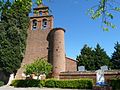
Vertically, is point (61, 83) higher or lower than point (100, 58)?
lower

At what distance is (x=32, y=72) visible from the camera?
35.2m

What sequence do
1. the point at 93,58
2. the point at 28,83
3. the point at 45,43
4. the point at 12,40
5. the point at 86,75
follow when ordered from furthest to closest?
the point at 93,58, the point at 45,43, the point at 12,40, the point at 86,75, the point at 28,83

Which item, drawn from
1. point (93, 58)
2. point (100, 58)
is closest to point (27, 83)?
point (93, 58)

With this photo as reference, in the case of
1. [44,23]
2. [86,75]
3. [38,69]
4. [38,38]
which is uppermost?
[44,23]

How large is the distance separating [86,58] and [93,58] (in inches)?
64.2

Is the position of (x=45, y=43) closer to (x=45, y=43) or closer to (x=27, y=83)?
(x=45, y=43)

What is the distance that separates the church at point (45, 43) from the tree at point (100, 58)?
1795 cm

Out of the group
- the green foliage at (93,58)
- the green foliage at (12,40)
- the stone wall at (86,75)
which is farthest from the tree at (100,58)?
the green foliage at (12,40)

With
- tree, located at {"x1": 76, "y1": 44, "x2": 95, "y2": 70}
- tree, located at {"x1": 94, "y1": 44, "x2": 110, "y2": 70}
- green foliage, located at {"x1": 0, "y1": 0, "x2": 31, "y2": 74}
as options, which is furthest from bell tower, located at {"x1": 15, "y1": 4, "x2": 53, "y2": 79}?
tree, located at {"x1": 94, "y1": 44, "x2": 110, "y2": 70}

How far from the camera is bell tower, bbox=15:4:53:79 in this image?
41.3 m

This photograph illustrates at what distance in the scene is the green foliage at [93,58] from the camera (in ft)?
189

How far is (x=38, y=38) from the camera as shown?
42469 mm

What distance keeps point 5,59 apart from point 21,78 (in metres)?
4.77

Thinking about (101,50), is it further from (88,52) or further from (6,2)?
(6,2)
